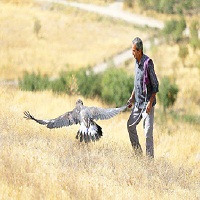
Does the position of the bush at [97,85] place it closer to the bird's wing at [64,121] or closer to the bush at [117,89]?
the bush at [117,89]

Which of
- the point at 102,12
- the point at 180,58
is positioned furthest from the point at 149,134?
the point at 102,12

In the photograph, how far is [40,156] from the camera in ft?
20.0

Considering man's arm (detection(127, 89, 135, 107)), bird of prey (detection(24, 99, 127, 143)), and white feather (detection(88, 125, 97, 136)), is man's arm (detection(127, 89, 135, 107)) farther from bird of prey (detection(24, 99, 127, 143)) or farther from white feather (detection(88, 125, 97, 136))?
white feather (detection(88, 125, 97, 136))

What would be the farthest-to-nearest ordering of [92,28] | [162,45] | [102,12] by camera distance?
[102,12] → [92,28] → [162,45]

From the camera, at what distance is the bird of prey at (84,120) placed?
690cm

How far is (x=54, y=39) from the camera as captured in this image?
3609 centimetres

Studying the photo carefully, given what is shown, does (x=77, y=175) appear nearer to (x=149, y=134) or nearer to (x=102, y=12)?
(x=149, y=134)

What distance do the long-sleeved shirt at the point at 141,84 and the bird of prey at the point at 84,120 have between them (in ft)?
1.10

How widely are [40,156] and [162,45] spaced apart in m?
28.7

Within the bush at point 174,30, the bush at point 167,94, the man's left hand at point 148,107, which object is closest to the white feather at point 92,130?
the man's left hand at point 148,107

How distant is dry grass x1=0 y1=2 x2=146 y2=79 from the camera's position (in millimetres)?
28297

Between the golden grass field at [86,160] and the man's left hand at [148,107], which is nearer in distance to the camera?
the golden grass field at [86,160]

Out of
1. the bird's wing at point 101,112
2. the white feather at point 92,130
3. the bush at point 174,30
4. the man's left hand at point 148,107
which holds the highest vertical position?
the bush at point 174,30

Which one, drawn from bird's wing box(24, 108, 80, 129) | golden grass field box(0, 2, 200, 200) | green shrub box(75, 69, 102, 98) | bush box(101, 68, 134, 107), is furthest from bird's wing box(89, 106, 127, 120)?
green shrub box(75, 69, 102, 98)
